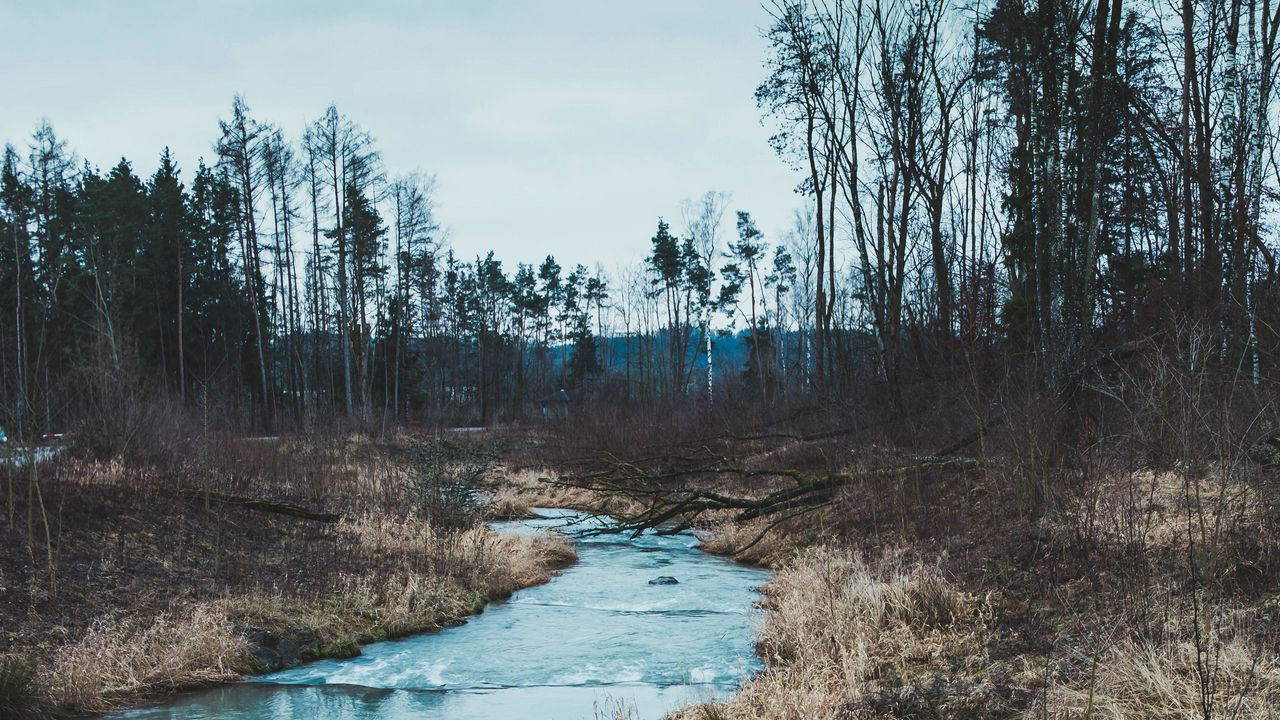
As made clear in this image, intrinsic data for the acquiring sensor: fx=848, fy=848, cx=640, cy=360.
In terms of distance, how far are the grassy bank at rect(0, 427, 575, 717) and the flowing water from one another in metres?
0.39

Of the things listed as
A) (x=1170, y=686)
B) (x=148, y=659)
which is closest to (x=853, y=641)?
(x=1170, y=686)

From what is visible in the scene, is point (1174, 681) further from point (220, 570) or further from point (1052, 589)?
point (220, 570)

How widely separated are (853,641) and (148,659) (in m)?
5.73

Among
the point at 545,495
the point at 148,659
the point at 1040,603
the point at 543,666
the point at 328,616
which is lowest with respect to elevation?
the point at 545,495

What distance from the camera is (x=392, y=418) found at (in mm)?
34469

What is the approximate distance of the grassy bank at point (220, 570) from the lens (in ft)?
22.7

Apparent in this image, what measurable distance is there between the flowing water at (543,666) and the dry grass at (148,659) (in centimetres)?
25

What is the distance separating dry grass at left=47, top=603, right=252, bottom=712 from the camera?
20.9 feet

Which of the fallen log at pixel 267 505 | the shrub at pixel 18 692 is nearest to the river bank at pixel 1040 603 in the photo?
the shrub at pixel 18 692

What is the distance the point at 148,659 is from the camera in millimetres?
7004

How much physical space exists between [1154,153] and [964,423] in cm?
1004

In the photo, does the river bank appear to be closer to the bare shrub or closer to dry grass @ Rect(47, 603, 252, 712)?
the bare shrub

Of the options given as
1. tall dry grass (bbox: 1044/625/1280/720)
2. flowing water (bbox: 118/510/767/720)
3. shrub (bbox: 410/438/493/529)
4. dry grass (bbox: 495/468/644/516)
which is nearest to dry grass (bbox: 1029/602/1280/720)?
tall dry grass (bbox: 1044/625/1280/720)

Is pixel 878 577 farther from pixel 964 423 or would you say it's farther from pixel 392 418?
pixel 392 418
